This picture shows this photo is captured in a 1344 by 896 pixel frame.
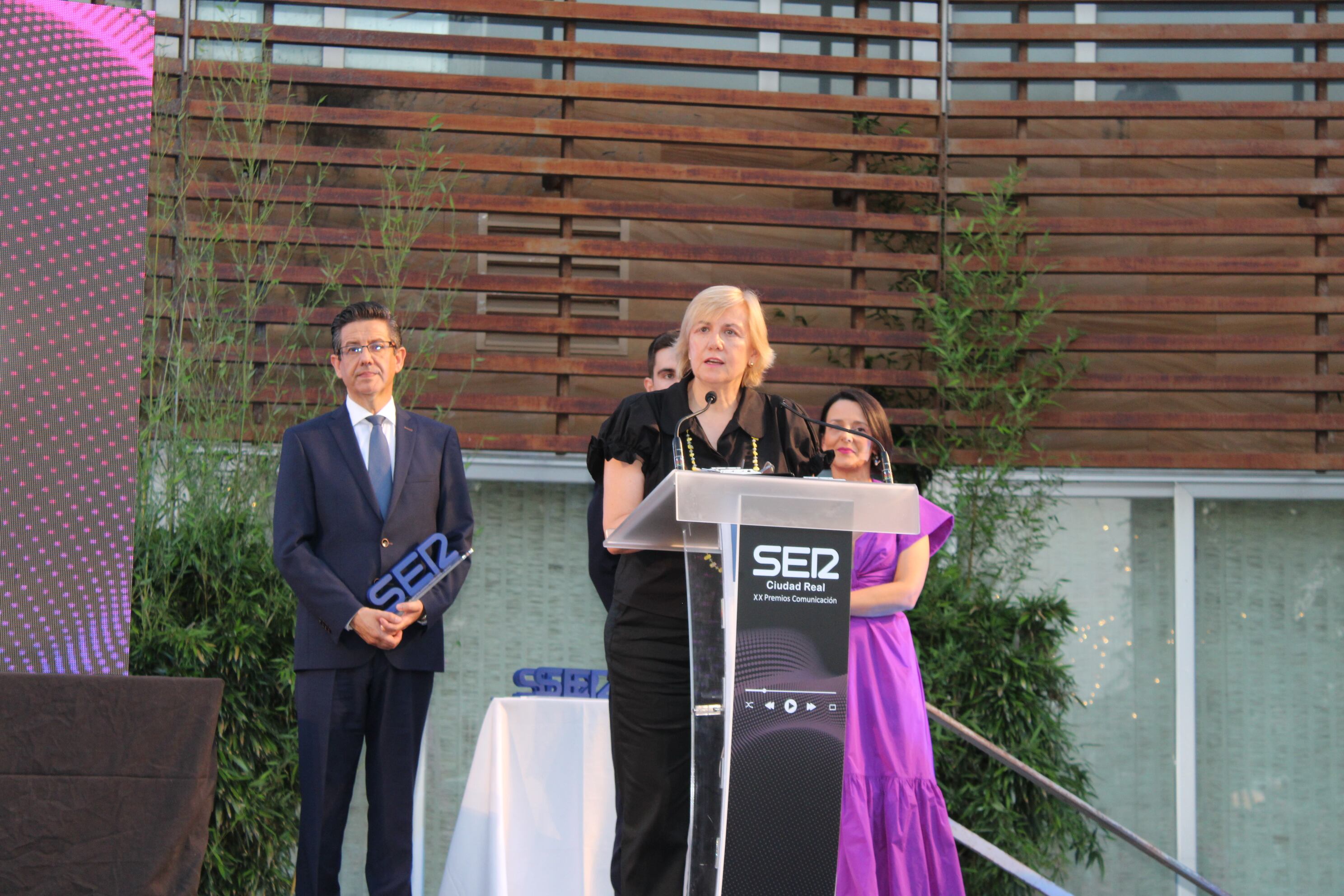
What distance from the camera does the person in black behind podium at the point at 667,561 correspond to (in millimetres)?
2238

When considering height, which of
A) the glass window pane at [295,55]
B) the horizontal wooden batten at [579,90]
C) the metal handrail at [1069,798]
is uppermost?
the glass window pane at [295,55]

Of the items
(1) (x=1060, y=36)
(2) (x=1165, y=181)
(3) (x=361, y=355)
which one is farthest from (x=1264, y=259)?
(3) (x=361, y=355)

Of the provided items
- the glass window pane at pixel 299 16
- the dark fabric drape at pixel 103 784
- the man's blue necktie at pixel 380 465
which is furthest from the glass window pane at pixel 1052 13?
the dark fabric drape at pixel 103 784

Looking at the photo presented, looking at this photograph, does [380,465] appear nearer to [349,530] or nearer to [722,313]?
[349,530]

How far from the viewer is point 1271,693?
15.3 ft

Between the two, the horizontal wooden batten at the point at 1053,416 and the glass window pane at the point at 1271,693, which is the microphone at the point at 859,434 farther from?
the glass window pane at the point at 1271,693

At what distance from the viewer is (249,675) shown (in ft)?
11.9

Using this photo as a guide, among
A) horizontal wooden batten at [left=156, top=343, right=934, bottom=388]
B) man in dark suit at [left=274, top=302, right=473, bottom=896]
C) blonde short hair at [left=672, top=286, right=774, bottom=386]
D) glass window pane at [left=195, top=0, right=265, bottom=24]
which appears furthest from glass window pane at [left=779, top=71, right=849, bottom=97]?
blonde short hair at [left=672, top=286, right=774, bottom=386]

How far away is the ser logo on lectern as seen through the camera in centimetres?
190

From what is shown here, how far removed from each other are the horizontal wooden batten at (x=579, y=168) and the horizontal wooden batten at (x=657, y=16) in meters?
0.56

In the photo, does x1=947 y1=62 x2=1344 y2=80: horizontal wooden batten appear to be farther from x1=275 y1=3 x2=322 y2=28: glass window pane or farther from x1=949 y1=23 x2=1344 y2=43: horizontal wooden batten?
x1=275 y1=3 x2=322 y2=28: glass window pane

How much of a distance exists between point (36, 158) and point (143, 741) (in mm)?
1665

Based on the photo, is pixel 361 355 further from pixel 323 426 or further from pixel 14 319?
pixel 14 319

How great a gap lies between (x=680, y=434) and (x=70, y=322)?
2.00 metres
